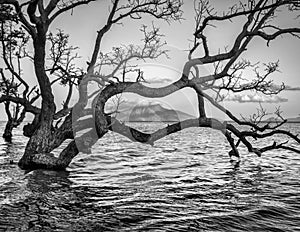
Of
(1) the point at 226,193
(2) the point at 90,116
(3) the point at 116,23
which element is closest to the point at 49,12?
(3) the point at 116,23

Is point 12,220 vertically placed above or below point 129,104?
below

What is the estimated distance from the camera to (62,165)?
1588cm

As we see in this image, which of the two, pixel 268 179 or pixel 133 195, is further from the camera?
pixel 268 179

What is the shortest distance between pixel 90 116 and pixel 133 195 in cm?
659

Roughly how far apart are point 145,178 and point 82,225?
702 centimetres

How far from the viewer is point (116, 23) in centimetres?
1808

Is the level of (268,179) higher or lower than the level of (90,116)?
lower

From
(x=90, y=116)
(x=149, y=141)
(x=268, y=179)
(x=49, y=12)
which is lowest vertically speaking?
(x=268, y=179)

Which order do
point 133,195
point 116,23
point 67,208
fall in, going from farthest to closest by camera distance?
point 116,23 → point 133,195 → point 67,208

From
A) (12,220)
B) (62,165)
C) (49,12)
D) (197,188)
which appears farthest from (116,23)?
(12,220)

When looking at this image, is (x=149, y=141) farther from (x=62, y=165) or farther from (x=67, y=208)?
(x=67, y=208)

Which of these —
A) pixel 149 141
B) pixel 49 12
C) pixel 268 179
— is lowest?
pixel 268 179

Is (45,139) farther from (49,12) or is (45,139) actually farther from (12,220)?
(12,220)

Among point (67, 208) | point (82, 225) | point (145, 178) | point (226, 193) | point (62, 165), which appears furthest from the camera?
point (62, 165)
